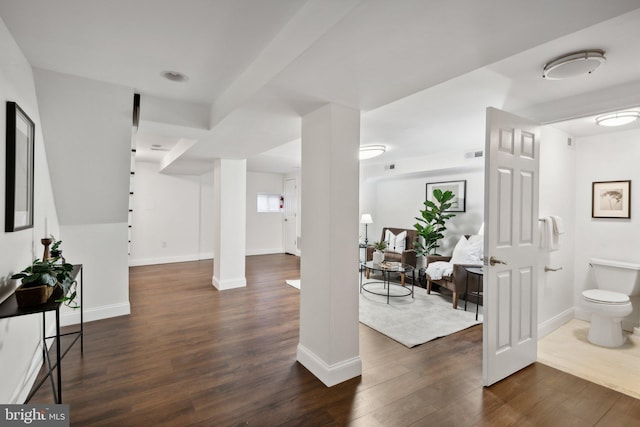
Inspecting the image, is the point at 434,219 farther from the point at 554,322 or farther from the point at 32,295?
the point at 32,295

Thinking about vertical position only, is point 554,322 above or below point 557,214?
below

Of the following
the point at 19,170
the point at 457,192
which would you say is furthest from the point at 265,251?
the point at 19,170

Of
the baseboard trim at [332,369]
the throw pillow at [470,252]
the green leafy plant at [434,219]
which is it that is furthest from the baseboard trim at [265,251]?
the baseboard trim at [332,369]

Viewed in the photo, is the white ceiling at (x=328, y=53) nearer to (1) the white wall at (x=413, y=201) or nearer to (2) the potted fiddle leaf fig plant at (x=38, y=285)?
(2) the potted fiddle leaf fig plant at (x=38, y=285)

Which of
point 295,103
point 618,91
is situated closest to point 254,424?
point 295,103

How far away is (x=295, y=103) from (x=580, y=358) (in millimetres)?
3382

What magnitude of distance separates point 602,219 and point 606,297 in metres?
1.00

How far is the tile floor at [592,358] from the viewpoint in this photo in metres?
2.35

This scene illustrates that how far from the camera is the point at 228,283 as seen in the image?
4.75 metres

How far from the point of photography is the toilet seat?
9.37 feet

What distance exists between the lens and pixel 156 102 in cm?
278

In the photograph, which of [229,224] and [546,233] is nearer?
[546,233]

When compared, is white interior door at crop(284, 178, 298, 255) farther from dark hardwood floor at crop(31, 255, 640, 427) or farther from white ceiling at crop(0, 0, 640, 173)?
white ceiling at crop(0, 0, 640, 173)

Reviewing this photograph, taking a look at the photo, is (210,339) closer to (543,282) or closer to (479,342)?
(479,342)
